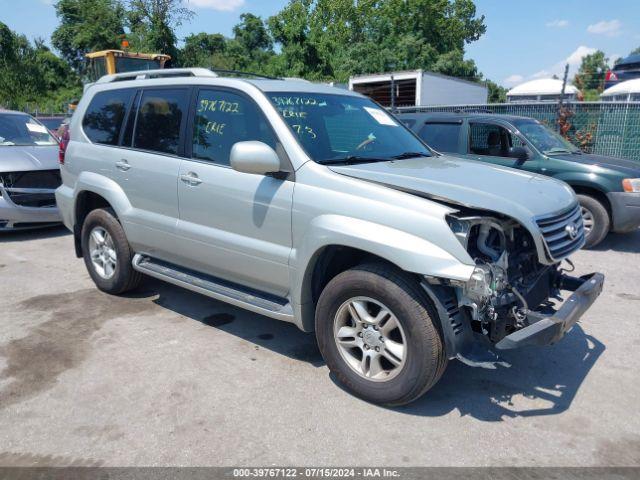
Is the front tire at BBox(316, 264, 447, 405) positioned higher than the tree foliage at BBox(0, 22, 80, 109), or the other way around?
the tree foliage at BBox(0, 22, 80, 109)

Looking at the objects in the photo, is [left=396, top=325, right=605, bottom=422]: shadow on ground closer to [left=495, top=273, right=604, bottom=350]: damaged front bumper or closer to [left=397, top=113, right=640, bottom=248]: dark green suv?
[left=495, top=273, right=604, bottom=350]: damaged front bumper

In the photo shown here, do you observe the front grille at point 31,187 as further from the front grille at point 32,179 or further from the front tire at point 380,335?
the front tire at point 380,335

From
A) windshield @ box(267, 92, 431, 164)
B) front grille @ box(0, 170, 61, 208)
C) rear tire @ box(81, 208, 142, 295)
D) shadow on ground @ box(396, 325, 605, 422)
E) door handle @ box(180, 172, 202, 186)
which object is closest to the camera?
shadow on ground @ box(396, 325, 605, 422)

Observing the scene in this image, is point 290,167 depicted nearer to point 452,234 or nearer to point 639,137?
point 452,234

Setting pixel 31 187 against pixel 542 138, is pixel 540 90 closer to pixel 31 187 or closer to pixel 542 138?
pixel 542 138

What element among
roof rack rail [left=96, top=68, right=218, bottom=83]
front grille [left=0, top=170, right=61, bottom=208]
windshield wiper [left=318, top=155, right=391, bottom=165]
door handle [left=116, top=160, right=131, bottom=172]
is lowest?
front grille [left=0, top=170, right=61, bottom=208]

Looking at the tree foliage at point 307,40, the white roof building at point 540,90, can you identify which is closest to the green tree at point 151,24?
the tree foliage at point 307,40

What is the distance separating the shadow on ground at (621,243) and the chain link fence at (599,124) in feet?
11.5

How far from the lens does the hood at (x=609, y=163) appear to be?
280 inches

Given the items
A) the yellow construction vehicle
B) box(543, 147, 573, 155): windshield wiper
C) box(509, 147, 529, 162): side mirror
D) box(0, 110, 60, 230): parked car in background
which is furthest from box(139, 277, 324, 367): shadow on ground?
the yellow construction vehicle

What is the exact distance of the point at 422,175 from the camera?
137 inches

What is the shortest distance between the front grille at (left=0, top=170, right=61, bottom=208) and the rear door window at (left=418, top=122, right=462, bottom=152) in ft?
18.2

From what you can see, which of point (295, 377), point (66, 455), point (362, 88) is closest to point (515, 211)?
point (295, 377)

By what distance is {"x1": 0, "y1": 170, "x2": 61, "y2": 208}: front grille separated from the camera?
750 centimetres
